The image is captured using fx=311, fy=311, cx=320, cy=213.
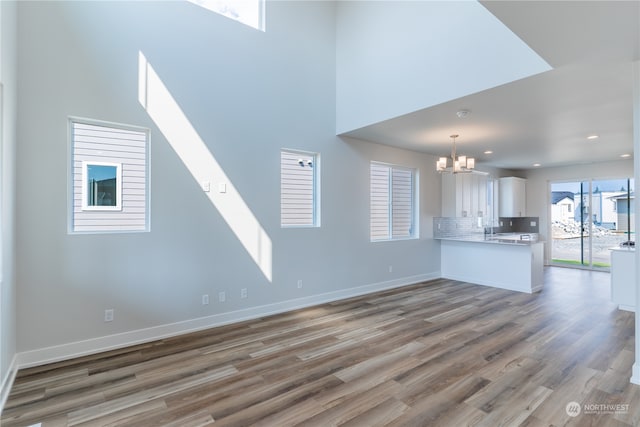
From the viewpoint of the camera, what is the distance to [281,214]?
187 inches

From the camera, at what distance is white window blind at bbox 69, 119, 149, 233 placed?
3.31 metres

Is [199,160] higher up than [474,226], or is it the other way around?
[199,160]

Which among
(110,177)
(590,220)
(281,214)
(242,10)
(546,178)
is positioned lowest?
(590,220)

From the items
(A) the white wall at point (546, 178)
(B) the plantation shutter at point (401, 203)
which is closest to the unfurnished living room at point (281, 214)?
(B) the plantation shutter at point (401, 203)

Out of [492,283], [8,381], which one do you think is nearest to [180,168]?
[8,381]

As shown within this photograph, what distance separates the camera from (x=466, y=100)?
12.0 feet

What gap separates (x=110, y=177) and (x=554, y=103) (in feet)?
17.0

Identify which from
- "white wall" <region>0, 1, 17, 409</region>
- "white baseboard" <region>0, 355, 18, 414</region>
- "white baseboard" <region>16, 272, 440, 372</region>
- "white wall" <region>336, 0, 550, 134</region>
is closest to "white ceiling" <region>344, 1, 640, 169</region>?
"white wall" <region>336, 0, 550, 134</region>

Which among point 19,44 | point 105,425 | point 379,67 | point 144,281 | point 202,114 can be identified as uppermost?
point 379,67

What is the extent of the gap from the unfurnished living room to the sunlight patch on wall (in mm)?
35

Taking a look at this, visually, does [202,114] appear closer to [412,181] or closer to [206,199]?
[206,199]

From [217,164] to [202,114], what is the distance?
651mm

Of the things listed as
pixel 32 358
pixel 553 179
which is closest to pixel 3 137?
pixel 32 358
